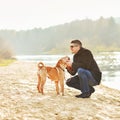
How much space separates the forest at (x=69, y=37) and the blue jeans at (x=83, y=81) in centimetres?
13030

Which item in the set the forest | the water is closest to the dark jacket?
the water

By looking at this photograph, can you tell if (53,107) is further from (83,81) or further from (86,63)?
(86,63)

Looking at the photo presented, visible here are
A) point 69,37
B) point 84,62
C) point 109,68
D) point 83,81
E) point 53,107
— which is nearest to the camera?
point 53,107

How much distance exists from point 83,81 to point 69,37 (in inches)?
6494

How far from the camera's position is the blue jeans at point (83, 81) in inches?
421

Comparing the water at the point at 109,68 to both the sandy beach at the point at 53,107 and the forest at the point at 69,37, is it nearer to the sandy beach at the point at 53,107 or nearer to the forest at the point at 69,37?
the sandy beach at the point at 53,107

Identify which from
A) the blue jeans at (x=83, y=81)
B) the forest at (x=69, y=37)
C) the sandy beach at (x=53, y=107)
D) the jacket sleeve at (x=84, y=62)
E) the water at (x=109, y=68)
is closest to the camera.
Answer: the sandy beach at (x=53, y=107)

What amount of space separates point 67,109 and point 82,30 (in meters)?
164

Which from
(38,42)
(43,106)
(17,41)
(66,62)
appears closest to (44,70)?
(66,62)

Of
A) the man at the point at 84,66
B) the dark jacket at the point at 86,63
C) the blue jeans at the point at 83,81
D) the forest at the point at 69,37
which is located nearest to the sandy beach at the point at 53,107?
the blue jeans at the point at 83,81

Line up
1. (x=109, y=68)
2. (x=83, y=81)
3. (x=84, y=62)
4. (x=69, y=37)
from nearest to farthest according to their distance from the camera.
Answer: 1. (x=84, y=62)
2. (x=83, y=81)
3. (x=109, y=68)
4. (x=69, y=37)

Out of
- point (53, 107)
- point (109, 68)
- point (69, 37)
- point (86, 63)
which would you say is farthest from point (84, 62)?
point (69, 37)

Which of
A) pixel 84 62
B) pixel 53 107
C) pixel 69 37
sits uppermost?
pixel 84 62

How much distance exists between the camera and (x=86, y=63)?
10.6m
